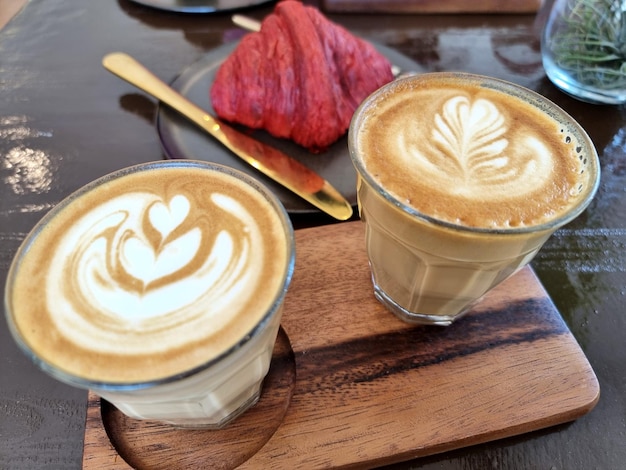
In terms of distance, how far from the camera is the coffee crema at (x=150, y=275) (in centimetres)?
51

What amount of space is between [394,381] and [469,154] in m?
0.38

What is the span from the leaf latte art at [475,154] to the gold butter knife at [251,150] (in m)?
0.26

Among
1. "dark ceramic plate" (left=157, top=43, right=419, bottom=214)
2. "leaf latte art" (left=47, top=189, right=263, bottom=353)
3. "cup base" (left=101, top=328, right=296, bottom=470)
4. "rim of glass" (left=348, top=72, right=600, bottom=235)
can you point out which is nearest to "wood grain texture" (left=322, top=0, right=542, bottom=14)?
"dark ceramic plate" (left=157, top=43, right=419, bottom=214)

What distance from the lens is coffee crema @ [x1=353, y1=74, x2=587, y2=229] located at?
68cm

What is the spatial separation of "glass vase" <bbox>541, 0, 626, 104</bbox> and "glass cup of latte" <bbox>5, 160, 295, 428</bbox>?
3.47 ft

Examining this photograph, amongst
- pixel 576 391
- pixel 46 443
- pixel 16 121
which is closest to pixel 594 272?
pixel 576 391

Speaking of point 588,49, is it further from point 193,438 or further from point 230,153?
point 193,438

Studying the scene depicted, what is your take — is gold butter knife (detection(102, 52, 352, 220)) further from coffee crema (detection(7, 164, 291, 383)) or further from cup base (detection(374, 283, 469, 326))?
coffee crema (detection(7, 164, 291, 383))

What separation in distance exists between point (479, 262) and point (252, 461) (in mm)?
425

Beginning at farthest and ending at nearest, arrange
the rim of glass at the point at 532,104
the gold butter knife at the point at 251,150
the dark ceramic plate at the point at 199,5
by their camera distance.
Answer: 1. the dark ceramic plate at the point at 199,5
2. the gold butter knife at the point at 251,150
3. the rim of glass at the point at 532,104

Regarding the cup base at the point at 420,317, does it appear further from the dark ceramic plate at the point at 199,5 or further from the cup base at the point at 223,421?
the dark ceramic plate at the point at 199,5

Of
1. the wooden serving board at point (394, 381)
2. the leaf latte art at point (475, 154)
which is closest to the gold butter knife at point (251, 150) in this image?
the wooden serving board at point (394, 381)

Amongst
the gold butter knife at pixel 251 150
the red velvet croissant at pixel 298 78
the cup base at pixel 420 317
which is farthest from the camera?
the red velvet croissant at pixel 298 78

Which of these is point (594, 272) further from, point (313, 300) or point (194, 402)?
point (194, 402)
